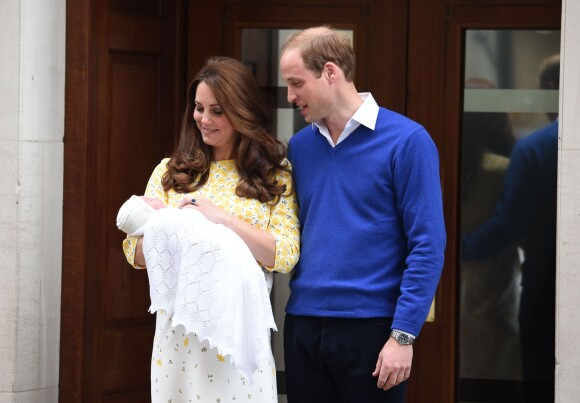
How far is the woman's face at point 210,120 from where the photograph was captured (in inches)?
150

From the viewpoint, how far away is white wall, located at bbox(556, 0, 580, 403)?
14.1 ft

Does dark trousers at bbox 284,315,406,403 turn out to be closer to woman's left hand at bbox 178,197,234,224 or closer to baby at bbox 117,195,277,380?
baby at bbox 117,195,277,380

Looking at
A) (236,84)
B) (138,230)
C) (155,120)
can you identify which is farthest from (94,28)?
(138,230)

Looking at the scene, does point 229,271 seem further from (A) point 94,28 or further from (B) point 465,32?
(B) point 465,32

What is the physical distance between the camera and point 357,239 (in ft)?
11.8

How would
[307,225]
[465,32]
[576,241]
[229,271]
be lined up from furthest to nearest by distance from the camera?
[465,32] < [576,241] < [307,225] < [229,271]

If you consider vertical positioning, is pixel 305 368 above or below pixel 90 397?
above

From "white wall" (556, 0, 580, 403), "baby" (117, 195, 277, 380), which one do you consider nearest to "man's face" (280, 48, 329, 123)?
"baby" (117, 195, 277, 380)

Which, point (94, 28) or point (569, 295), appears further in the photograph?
point (94, 28)

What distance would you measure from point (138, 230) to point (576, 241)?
175 centimetres

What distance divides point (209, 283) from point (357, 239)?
0.50m

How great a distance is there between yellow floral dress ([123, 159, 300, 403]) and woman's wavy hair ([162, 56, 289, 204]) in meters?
0.04

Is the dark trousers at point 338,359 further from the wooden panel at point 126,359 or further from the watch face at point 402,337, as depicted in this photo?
the wooden panel at point 126,359

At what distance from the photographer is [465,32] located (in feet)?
16.9
